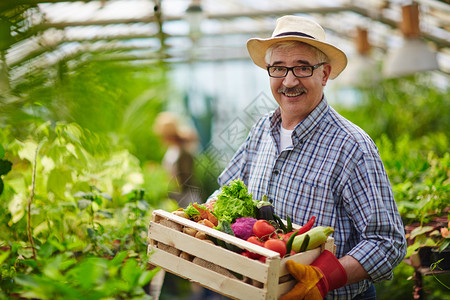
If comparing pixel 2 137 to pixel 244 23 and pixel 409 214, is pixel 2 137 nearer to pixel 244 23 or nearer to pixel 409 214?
pixel 409 214

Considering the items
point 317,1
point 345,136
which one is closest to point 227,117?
point 317,1

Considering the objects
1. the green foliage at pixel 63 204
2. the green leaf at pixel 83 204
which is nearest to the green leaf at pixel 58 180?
the green foliage at pixel 63 204

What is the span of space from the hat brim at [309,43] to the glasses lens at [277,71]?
106 mm

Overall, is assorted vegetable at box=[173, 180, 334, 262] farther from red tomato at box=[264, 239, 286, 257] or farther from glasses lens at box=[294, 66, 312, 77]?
glasses lens at box=[294, 66, 312, 77]

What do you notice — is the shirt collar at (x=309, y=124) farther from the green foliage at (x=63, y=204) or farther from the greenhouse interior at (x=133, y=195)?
the green foliage at (x=63, y=204)

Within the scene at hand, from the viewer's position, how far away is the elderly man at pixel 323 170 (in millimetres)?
1603

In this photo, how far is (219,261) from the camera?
4.60 ft

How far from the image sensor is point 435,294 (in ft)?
7.05

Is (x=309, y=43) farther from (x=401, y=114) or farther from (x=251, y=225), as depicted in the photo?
(x=401, y=114)

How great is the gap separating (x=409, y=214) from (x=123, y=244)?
1.49 meters

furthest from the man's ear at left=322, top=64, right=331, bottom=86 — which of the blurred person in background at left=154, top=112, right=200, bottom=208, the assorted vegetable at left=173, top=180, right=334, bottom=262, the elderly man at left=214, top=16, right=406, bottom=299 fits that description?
the blurred person in background at left=154, top=112, right=200, bottom=208

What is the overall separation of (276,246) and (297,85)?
74 cm

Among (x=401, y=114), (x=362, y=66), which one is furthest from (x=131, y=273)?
(x=362, y=66)

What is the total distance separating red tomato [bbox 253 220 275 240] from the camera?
1.46m
